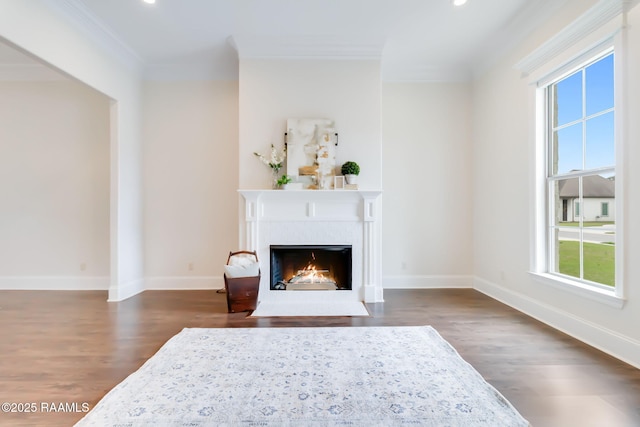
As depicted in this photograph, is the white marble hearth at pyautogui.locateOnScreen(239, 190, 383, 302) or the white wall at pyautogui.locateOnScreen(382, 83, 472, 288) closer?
the white marble hearth at pyautogui.locateOnScreen(239, 190, 383, 302)

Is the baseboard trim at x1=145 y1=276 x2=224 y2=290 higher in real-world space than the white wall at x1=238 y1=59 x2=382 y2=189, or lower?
lower

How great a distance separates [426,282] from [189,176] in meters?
3.81

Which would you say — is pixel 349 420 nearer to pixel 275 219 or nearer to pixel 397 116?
pixel 275 219

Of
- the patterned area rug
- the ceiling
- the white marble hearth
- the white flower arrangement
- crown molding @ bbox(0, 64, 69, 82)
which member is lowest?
the patterned area rug

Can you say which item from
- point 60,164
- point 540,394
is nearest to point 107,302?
point 60,164

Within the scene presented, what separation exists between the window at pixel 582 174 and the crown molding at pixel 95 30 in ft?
16.0

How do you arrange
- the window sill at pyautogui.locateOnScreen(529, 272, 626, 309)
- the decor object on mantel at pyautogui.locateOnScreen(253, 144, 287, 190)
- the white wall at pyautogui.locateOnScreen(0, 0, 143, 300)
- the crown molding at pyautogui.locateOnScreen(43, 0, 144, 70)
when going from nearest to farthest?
the window sill at pyautogui.locateOnScreen(529, 272, 626, 309) < the white wall at pyautogui.locateOnScreen(0, 0, 143, 300) < the crown molding at pyautogui.locateOnScreen(43, 0, 144, 70) < the decor object on mantel at pyautogui.locateOnScreen(253, 144, 287, 190)

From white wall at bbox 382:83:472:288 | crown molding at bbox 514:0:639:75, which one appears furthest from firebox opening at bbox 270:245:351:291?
crown molding at bbox 514:0:639:75

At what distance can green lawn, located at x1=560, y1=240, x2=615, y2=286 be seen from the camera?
2570mm

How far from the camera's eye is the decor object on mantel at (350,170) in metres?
3.76

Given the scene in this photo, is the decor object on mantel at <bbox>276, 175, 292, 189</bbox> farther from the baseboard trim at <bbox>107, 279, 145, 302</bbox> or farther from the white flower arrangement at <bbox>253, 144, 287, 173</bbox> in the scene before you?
the baseboard trim at <bbox>107, 279, 145, 302</bbox>

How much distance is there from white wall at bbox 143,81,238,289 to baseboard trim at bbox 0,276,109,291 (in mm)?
871

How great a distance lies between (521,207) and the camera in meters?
3.46

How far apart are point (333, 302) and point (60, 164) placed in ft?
14.3
